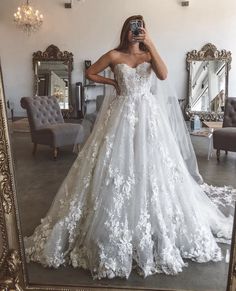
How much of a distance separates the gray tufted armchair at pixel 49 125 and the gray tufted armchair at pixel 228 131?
55 cm

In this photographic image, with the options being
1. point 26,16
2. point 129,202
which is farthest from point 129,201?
point 26,16

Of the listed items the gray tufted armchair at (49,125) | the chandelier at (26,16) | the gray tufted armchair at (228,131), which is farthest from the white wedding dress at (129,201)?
the chandelier at (26,16)

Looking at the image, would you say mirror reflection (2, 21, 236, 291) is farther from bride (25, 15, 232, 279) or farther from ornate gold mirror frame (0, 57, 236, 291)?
ornate gold mirror frame (0, 57, 236, 291)

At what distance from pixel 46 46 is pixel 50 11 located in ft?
0.41

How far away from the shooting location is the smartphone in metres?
1.18

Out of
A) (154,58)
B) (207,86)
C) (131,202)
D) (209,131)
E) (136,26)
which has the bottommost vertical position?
(131,202)

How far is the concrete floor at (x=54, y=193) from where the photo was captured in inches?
48.0

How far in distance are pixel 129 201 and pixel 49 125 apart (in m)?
0.53

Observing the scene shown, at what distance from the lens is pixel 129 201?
1.58 metres

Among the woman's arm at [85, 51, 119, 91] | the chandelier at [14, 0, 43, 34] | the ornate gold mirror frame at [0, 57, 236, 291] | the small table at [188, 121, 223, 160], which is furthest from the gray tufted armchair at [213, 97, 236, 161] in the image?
the chandelier at [14, 0, 43, 34]

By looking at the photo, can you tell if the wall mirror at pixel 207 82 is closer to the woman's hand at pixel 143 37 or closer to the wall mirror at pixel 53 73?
the woman's hand at pixel 143 37

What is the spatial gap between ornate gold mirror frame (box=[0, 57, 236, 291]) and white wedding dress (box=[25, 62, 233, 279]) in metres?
0.31

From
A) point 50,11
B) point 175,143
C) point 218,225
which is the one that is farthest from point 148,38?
point 218,225

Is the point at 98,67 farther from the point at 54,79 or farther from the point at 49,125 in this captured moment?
the point at 49,125
